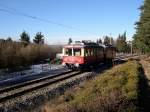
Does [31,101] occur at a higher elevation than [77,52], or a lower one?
lower

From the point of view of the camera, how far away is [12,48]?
135 feet

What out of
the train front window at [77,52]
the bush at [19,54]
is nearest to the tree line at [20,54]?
the bush at [19,54]

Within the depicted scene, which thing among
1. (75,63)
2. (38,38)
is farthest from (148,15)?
(38,38)

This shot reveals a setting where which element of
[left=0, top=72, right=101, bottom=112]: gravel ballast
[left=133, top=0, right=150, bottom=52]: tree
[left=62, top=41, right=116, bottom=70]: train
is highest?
[left=133, top=0, right=150, bottom=52]: tree

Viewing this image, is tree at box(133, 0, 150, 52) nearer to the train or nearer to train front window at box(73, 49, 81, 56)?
the train

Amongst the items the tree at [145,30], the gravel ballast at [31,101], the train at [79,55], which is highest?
the tree at [145,30]

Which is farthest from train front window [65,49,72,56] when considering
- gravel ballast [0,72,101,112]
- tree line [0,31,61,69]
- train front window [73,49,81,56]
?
gravel ballast [0,72,101,112]

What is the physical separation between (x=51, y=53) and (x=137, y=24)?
1698cm

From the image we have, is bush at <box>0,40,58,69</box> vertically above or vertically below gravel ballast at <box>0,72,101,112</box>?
above

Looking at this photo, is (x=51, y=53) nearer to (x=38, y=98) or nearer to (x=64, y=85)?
(x=64, y=85)

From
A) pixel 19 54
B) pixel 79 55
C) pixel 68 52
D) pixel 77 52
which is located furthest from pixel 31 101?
pixel 19 54

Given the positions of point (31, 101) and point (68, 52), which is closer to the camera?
point (31, 101)

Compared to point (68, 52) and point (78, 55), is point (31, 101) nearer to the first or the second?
point (78, 55)

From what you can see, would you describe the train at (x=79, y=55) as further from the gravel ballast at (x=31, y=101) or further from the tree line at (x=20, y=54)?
the gravel ballast at (x=31, y=101)
